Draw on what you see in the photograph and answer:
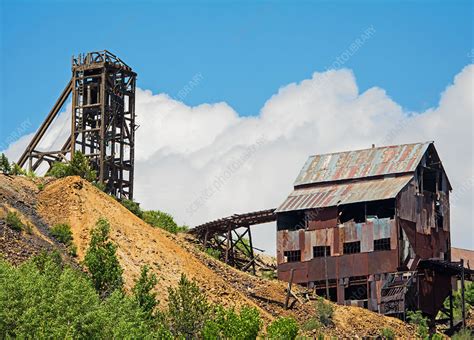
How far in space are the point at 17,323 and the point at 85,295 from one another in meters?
4.35

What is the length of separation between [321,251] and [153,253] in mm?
12658

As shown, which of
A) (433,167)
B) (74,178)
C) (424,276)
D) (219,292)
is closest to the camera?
(219,292)

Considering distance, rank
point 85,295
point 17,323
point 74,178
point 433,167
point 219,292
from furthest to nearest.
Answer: point 433,167 → point 74,178 → point 219,292 → point 85,295 → point 17,323

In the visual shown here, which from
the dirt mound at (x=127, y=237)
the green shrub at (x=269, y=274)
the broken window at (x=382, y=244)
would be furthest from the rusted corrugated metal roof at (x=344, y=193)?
the dirt mound at (x=127, y=237)

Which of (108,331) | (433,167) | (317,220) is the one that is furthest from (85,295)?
(433,167)

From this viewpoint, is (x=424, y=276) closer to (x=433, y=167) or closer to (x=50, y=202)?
(x=433, y=167)

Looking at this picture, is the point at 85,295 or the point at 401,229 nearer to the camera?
the point at 85,295

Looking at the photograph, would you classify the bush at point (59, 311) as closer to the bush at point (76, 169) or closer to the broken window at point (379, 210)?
the bush at point (76, 169)

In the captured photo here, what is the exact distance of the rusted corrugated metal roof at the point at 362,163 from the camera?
70188mm

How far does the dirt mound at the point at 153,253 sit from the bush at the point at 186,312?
4.66 metres

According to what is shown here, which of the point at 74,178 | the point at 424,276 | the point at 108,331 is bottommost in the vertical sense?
the point at 108,331

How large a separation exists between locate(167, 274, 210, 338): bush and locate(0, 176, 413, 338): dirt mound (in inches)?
183

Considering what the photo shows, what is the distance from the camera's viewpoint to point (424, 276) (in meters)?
68.1

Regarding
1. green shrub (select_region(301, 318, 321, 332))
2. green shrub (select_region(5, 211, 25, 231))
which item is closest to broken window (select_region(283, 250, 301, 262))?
green shrub (select_region(301, 318, 321, 332))
